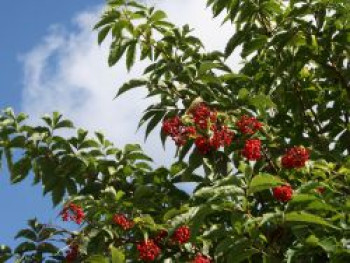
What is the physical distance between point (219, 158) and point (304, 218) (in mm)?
1710

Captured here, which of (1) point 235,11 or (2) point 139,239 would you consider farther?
(1) point 235,11

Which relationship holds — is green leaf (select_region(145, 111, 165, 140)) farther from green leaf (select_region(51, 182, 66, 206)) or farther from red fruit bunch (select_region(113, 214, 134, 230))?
green leaf (select_region(51, 182, 66, 206))

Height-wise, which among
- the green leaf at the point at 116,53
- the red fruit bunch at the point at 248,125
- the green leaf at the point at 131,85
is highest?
the green leaf at the point at 116,53

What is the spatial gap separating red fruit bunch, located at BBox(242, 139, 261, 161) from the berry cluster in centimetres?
15

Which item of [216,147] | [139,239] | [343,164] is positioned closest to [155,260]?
[139,239]

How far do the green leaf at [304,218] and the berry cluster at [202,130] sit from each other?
1226mm

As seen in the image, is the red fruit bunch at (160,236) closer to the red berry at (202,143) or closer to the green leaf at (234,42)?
the red berry at (202,143)

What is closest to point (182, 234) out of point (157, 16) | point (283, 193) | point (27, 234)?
point (283, 193)

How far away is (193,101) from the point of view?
230 inches

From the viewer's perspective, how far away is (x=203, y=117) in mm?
5500

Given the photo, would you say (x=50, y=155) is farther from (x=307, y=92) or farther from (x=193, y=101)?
(x=307, y=92)

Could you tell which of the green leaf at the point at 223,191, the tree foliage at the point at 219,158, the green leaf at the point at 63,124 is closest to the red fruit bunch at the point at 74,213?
the tree foliage at the point at 219,158

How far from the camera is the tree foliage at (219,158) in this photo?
466 centimetres

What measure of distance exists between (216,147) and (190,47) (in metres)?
2.20
